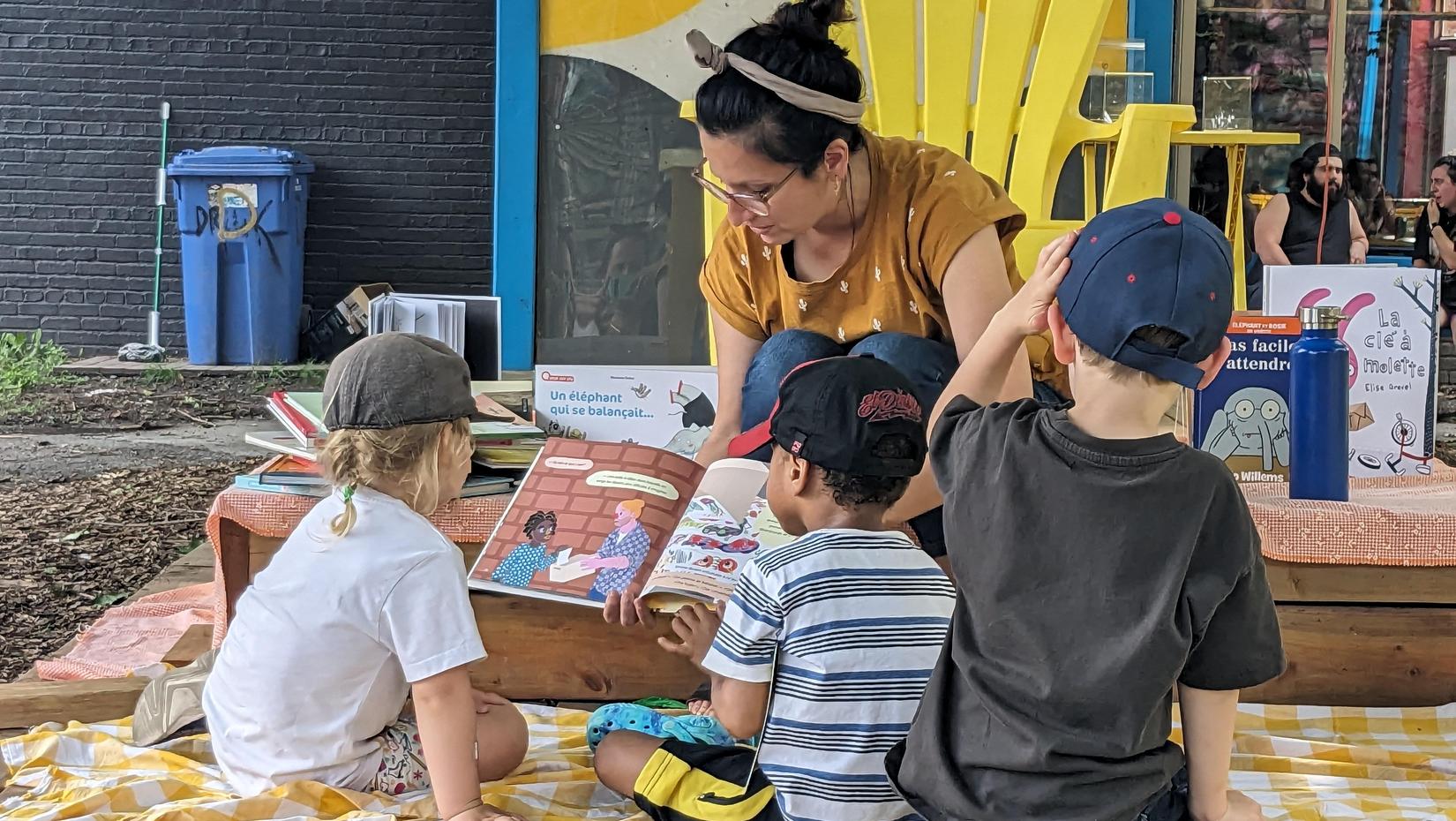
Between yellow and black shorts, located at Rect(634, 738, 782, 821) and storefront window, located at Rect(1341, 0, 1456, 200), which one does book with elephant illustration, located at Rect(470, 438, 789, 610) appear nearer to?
yellow and black shorts, located at Rect(634, 738, 782, 821)

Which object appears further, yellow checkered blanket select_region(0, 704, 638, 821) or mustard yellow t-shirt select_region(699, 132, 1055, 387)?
mustard yellow t-shirt select_region(699, 132, 1055, 387)

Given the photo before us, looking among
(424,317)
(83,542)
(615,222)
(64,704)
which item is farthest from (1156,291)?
(83,542)

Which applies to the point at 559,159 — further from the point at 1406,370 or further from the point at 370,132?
the point at 370,132

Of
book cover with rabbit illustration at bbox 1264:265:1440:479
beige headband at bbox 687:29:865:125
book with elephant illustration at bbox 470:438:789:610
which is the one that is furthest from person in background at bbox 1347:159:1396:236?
book with elephant illustration at bbox 470:438:789:610

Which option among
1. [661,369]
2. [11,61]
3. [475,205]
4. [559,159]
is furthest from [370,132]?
[661,369]

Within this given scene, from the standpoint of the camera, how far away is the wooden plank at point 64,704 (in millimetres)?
2141

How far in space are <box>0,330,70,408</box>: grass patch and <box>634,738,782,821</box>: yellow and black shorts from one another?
5.82 metres

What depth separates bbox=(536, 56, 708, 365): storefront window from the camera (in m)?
4.70

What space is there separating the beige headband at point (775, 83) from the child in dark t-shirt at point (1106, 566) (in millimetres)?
718

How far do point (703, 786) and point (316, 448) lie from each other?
0.96m

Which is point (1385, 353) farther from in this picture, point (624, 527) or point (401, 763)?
point (401, 763)

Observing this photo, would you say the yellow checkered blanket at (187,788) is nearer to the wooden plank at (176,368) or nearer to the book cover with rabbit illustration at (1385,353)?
the book cover with rabbit illustration at (1385,353)

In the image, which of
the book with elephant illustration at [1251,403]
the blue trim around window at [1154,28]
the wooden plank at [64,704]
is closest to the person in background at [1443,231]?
the blue trim around window at [1154,28]

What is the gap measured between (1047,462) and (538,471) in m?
1.15
